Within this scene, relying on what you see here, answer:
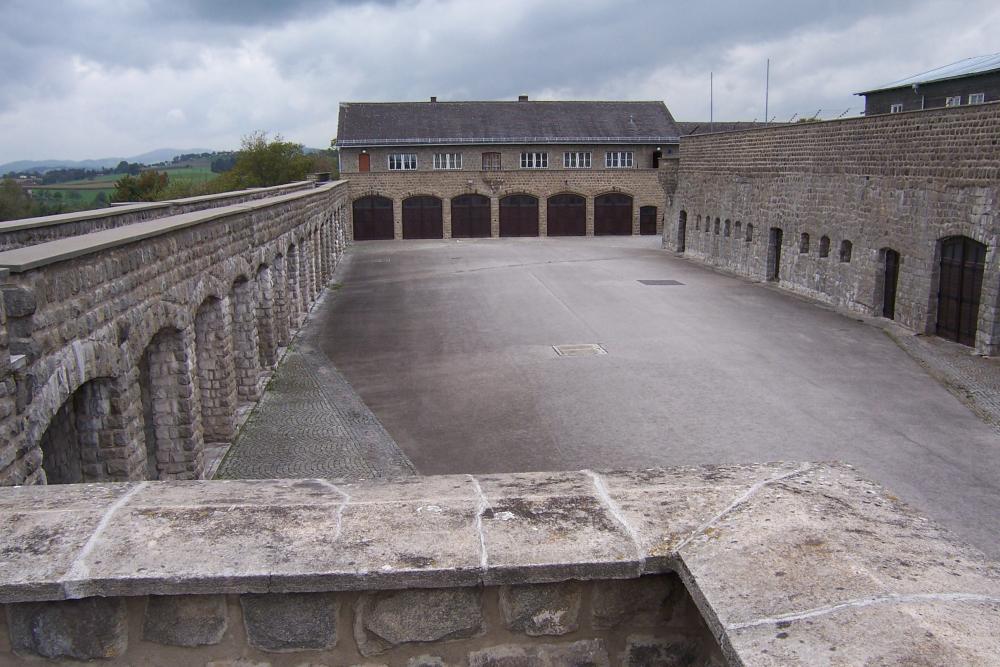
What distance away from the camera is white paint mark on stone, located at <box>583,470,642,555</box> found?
282 cm

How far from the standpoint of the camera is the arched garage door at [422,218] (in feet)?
147

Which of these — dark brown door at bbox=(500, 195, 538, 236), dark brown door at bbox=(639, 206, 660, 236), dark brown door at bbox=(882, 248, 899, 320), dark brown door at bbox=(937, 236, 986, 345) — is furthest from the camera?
dark brown door at bbox=(639, 206, 660, 236)

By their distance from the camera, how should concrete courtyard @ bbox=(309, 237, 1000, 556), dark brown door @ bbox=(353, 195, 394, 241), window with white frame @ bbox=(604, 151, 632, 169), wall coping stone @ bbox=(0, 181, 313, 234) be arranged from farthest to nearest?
window with white frame @ bbox=(604, 151, 632, 169) → dark brown door @ bbox=(353, 195, 394, 241) → concrete courtyard @ bbox=(309, 237, 1000, 556) → wall coping stone @ bbox=(0, 181, 313, 234)

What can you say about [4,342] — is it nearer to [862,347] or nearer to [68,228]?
[68,228]

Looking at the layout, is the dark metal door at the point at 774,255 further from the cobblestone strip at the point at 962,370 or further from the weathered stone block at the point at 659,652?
the weathered stone block at the point at 659,652

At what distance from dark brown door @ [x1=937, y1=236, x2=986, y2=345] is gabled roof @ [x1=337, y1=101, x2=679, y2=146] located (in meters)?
30.0

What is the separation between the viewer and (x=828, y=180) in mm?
22594

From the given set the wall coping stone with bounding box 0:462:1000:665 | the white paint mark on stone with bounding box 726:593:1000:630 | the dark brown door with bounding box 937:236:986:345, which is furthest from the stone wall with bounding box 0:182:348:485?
the dark brown door with bounding box 937:236:986:345

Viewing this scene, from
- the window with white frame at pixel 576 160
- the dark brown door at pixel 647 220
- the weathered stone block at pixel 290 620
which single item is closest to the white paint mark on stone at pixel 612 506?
the weathered stone block at pixel 290 620

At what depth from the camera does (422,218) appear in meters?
44.9

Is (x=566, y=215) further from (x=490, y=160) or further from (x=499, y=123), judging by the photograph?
(x=499, y=123)

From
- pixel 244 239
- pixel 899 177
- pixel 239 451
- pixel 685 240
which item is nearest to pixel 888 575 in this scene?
pixel 239 451

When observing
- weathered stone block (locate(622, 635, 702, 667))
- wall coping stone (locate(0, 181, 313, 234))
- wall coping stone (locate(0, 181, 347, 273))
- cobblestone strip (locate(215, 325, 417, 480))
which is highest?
wall coping stone (locate(0, 181, 313, 234))

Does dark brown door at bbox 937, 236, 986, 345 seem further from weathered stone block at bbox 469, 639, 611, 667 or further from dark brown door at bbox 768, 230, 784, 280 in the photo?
weathered stone block at bbox 469, 639, 611, 667
